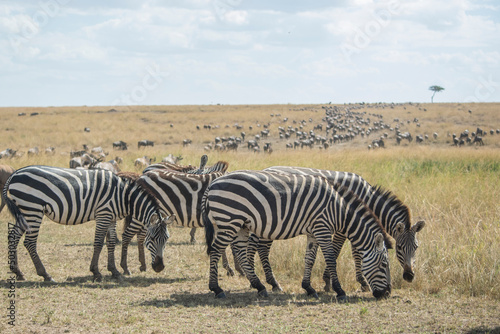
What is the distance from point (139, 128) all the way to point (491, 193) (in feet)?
123

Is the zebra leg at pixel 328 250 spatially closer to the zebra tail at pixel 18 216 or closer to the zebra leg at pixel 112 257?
the zebra leg at pixel 112 257

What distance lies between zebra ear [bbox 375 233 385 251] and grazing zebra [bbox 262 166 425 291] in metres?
0.44

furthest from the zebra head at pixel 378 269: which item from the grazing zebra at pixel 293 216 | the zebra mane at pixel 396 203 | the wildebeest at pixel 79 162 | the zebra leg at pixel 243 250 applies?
the wildebeest at pixel 79 162

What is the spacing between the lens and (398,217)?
22.6 feet

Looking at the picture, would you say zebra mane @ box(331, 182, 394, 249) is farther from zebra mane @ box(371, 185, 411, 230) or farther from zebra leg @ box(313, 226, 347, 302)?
zebra leg @ box(313, 226, 347, 302)

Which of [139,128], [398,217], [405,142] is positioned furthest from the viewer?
[139,128]

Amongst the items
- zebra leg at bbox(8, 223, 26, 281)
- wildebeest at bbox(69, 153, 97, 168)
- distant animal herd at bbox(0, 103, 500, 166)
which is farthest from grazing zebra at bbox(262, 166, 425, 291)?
distant animal herd at bbox(0, 103, 500, 166)

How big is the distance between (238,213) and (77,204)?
262cm

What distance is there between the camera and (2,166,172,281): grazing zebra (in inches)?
277

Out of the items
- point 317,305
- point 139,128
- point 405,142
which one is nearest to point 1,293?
point 317,305

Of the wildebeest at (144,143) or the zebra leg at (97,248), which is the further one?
the wildebeest at (144,143)

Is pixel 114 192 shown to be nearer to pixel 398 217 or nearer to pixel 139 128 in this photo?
pixel 398 217

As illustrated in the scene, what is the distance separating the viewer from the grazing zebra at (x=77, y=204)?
7027 mm

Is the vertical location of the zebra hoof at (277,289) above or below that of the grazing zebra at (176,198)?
below
